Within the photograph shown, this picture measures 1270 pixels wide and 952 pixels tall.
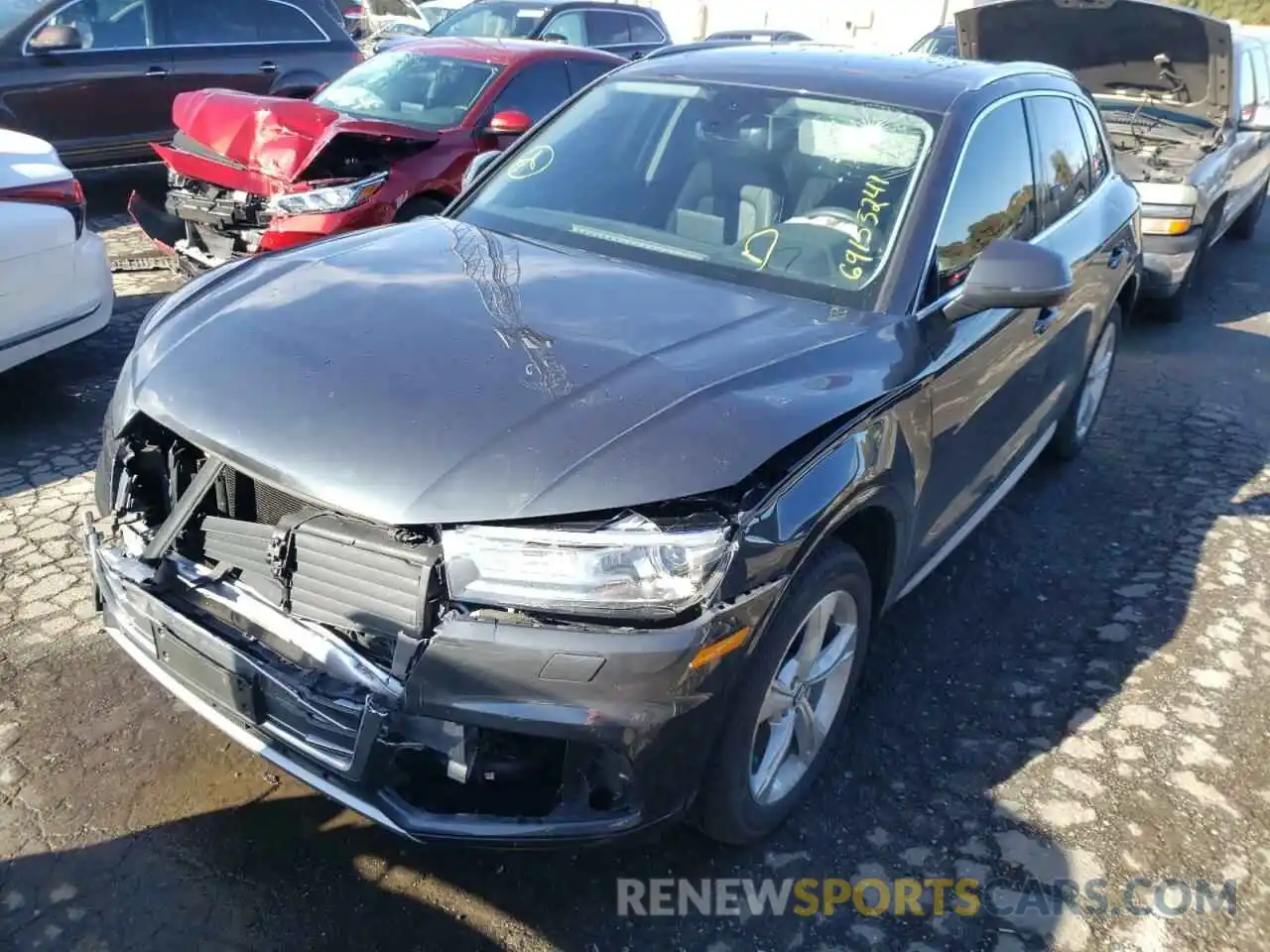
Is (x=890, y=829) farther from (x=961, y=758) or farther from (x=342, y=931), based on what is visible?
(x=342, y=931)

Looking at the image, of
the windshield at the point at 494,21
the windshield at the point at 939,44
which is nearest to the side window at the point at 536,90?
the windshield at the point at 494,21

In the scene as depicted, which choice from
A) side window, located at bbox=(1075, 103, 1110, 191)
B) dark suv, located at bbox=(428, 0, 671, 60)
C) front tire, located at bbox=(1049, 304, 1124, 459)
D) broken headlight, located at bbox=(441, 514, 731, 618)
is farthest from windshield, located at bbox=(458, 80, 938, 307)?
dark suv, located at bbox=(428, 0, 671, 60)

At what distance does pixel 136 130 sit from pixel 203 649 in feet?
24.0

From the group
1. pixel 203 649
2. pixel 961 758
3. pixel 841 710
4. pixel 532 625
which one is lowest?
pixel 961 758

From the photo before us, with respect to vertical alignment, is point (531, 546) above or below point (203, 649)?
above

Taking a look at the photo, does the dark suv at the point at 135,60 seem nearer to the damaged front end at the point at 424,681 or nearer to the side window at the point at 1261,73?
the damaged front end at the point at 424,681

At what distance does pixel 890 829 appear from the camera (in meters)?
2.83

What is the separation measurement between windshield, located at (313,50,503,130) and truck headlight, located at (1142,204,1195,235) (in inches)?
175

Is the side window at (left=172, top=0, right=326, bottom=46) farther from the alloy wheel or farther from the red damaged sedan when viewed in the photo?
the alloy wheel

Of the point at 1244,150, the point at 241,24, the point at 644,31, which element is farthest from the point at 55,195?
the point at 644,31

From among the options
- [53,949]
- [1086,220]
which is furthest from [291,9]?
[53,949]

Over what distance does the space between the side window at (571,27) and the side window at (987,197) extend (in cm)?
766

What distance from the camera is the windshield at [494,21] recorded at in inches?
410

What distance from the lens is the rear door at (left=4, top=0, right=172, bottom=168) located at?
7.71 m
